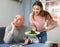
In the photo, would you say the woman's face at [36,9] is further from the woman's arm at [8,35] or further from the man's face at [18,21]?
the woman's arm at [8,35]

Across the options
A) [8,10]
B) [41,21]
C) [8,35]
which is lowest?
[8,35]

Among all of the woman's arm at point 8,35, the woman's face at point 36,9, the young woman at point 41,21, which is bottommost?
the woman's arm at point 8,35

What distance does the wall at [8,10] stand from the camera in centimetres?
188

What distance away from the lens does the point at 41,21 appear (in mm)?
1787

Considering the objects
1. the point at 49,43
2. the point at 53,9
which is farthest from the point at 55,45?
the point at 53,9

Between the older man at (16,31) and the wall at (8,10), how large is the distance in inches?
2.6

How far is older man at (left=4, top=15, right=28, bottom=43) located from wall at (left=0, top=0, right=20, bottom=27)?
7cm

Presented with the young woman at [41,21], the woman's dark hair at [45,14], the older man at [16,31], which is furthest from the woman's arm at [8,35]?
the woman's dark hair at [45,14]

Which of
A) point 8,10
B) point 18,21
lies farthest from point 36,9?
point 8,10

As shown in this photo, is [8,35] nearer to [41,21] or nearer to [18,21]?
[18,21]

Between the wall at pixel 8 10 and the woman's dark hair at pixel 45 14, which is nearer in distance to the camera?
the woman's dark hair at pixel 45 14

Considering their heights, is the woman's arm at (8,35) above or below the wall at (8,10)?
below

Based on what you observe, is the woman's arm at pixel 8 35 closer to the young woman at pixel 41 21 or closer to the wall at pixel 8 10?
the wall at pixel 8 10

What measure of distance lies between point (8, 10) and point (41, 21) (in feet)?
1.40
